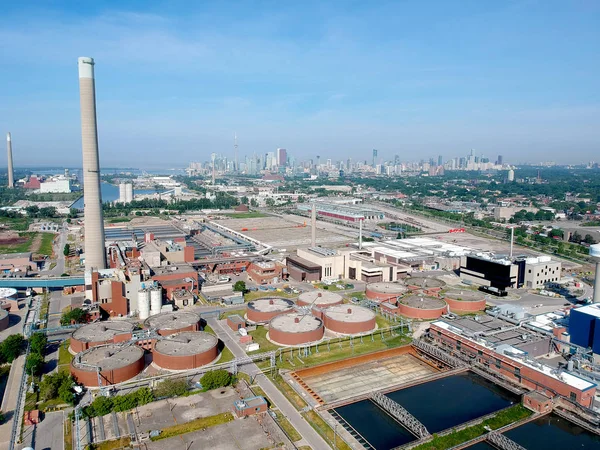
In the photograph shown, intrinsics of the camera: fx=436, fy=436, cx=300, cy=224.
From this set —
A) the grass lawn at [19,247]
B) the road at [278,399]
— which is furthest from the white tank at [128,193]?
the road at [278,399]

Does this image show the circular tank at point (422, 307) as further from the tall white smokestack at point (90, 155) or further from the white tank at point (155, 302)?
the tall white smokestack at point (90, 155)

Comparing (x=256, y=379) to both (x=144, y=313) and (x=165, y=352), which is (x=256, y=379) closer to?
(x=165, y=352)

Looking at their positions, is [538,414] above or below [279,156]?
below

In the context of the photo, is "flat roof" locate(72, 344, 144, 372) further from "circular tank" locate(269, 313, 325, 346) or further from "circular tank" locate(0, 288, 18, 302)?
"circular tank" locate(0, 288, 18, 302)

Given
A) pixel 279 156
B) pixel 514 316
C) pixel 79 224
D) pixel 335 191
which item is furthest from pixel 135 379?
pixel 279 156

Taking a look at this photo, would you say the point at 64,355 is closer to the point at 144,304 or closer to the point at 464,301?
the point at 144,304

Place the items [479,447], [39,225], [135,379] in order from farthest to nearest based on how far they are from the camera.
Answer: [39,225], [135,379], [479,447]

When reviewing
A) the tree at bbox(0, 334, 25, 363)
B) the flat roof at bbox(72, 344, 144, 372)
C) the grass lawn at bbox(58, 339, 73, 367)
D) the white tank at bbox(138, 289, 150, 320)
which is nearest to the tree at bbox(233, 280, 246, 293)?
the white tank at bbox(138, 289, 150, 320)
